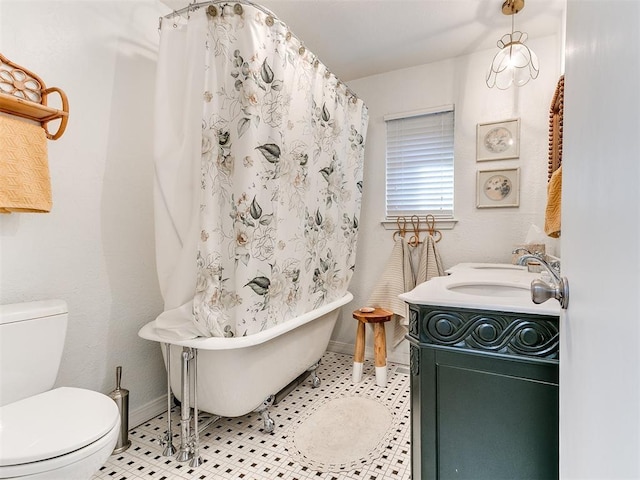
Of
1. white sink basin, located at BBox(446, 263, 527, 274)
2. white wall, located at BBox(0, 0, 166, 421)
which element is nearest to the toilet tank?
white wall, located at BBox(0, 0, 166, 421)

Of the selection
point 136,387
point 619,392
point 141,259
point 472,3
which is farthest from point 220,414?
point 472,3

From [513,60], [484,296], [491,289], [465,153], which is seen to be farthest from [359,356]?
[513,60]

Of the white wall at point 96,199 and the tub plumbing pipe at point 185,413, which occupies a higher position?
Answer: the white wall at point 96,199

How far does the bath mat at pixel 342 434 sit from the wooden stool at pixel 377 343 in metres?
0.26

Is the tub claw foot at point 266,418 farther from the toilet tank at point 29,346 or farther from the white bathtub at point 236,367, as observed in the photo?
the toilet tank at point 29,346

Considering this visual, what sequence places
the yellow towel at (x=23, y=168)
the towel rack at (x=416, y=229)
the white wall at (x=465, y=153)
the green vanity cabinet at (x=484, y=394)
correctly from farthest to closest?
the towel rack at (x=416, y=229)
the white wall at (x=465, y=153)
the yellow towel at (x=23, y=168)
the green vanity cabinet at (x=484, y=394)

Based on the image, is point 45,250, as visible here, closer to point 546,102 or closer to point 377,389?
point 377,389

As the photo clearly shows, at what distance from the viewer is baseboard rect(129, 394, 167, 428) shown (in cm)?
194

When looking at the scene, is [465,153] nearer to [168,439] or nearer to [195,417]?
[195,417]

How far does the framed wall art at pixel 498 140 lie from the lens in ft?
8.17

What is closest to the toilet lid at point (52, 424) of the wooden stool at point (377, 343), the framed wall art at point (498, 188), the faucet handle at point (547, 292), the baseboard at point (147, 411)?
the baseboard at point (147, 411)

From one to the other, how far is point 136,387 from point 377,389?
1551 millimetres

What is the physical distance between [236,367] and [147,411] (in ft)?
2.62

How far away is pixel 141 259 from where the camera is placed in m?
2.02
